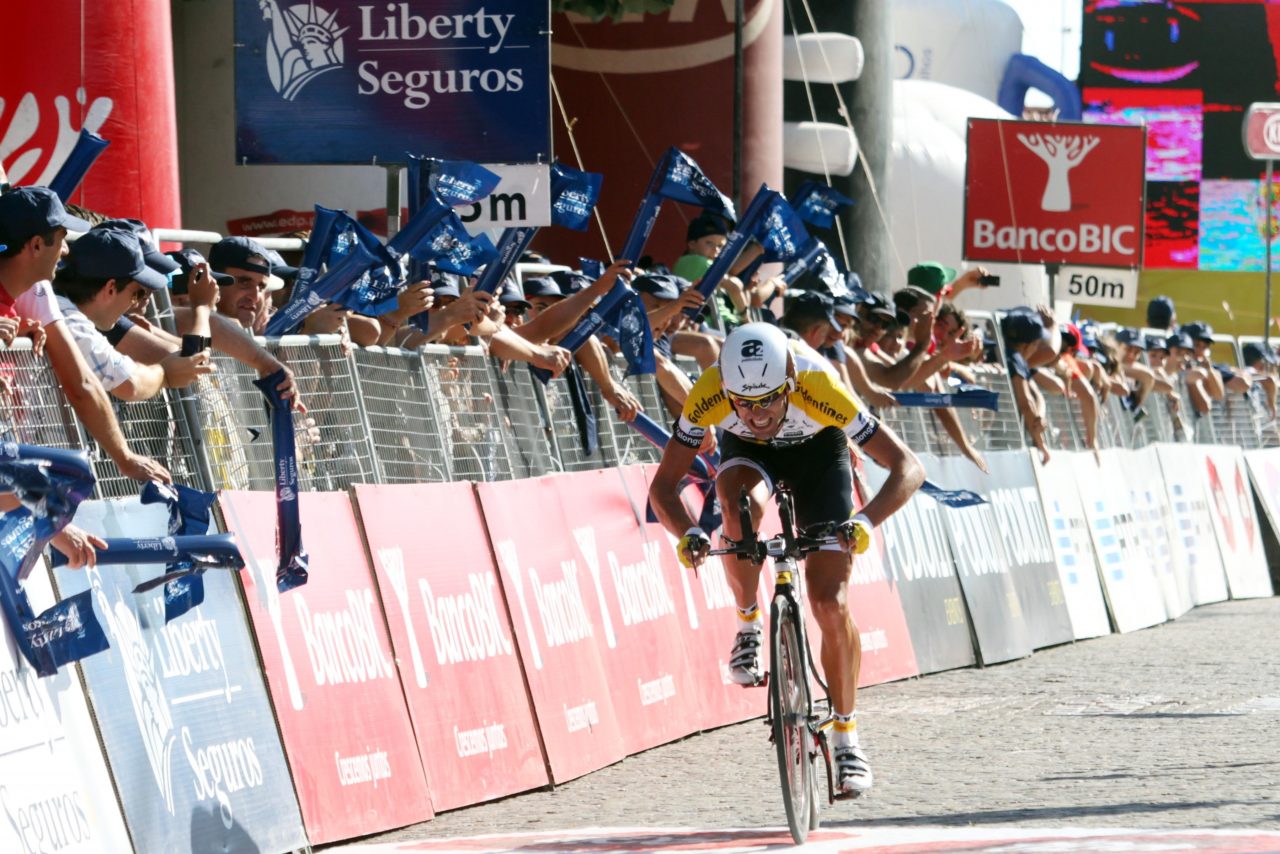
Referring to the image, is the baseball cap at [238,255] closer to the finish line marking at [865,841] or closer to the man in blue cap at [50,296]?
the man in blue cap at [50,296]

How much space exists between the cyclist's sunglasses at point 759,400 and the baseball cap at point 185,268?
77.2 inches

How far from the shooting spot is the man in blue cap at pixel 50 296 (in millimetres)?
7125

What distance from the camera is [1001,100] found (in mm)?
58500

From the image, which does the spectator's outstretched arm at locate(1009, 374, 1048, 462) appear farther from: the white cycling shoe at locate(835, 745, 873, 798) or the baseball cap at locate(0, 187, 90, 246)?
the baseball cap at locate(0, 187, 90, 246)

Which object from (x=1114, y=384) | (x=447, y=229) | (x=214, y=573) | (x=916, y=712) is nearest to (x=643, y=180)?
(x=1114, y=384)

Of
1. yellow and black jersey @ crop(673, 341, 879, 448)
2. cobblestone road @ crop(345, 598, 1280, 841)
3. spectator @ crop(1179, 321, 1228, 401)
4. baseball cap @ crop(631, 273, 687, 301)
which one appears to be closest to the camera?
cobblestone road @ crop(345, 598, 1280, 841)

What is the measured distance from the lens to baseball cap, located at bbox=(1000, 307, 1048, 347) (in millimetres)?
17719

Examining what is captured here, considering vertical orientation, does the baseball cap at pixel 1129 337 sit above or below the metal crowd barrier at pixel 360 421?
below

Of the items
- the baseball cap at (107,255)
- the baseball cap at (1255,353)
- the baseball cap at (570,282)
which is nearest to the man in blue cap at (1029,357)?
the baseball cap at (570,282)

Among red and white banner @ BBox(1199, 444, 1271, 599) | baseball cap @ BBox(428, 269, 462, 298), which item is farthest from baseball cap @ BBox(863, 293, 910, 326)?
red and white banner @ BBox(1199, 444, 1271, 599)

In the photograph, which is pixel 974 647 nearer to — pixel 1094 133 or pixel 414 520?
pixel 414 520

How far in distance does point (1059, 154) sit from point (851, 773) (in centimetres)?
1802

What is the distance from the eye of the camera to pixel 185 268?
8.88 metres

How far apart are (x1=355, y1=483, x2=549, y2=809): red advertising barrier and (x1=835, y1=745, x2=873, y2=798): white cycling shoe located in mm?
1649
